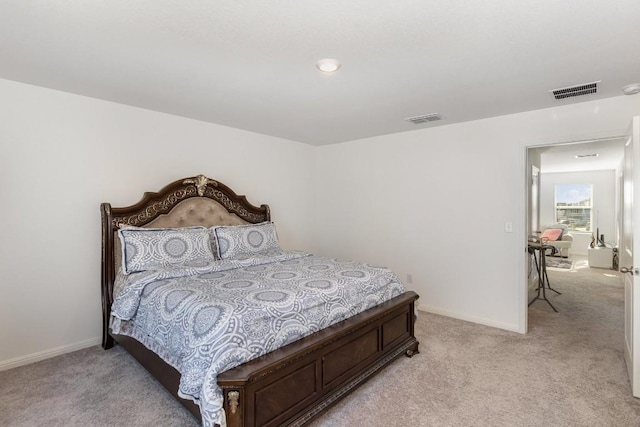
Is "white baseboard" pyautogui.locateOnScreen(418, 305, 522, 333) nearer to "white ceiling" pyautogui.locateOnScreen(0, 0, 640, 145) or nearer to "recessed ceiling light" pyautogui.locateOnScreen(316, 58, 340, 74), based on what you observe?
"white ceiling" pyautogui.locateOnScreen(0, 0, 640, 145)

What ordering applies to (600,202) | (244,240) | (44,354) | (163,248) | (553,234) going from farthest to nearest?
(600,202)
(553,234)
(244,240)
(163,248)
(44,354)

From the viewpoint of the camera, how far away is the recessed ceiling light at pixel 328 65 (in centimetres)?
223

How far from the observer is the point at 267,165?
185 inches

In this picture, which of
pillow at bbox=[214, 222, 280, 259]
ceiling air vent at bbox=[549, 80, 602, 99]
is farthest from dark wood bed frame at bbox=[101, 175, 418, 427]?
ceiling air vent at bbox=[549, 80, 602, 99]

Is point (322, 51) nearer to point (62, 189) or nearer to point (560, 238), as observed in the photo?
point (62, 189)

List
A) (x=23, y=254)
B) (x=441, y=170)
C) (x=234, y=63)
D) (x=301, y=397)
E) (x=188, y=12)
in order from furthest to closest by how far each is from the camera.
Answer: (x=441, y=170) → (x=23, y=254) → (x=234, y=63) → (x=301, y=397) → (x=188, y=12)

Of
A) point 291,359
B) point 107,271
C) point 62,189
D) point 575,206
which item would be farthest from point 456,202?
point 575,206

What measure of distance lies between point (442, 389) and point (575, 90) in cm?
271

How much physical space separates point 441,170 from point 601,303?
2.96 m

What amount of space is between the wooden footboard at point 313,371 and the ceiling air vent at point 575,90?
7.37 ft

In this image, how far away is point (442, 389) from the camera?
238cm

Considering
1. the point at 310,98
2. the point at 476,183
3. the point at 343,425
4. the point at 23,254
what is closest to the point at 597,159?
the point at 476,183

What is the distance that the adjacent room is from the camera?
1818 mm

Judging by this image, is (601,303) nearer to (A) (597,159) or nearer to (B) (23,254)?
(A) (597,159)
